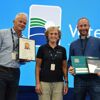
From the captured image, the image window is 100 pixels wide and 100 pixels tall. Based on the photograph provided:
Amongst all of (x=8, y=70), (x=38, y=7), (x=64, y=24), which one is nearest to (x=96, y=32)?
(x=64, y=24)

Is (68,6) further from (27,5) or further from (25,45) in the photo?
(25,45)

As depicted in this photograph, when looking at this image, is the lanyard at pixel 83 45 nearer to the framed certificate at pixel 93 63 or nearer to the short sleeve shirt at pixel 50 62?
the framed certificate at pixel 93 63

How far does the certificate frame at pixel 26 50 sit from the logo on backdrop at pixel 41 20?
855 mm

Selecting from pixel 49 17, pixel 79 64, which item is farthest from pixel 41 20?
pixel 79 64

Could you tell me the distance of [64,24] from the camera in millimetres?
3766

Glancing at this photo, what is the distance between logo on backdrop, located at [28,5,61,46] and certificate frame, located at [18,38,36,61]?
2.80ft

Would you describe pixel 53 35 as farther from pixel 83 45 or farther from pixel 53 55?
Result: pixel 83 45

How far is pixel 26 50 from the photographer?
2750 mm

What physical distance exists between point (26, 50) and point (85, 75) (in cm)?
64

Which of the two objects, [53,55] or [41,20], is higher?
[41,20]

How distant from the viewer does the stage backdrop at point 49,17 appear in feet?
12.1

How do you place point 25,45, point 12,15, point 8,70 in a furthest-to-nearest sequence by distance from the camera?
point 12,15 → point 25,45 → point 8,70

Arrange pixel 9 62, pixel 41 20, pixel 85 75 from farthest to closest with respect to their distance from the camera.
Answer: pixel 41 20 → pixel 85 75 → pixel 9 62

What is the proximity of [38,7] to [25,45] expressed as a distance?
3.67 feet
